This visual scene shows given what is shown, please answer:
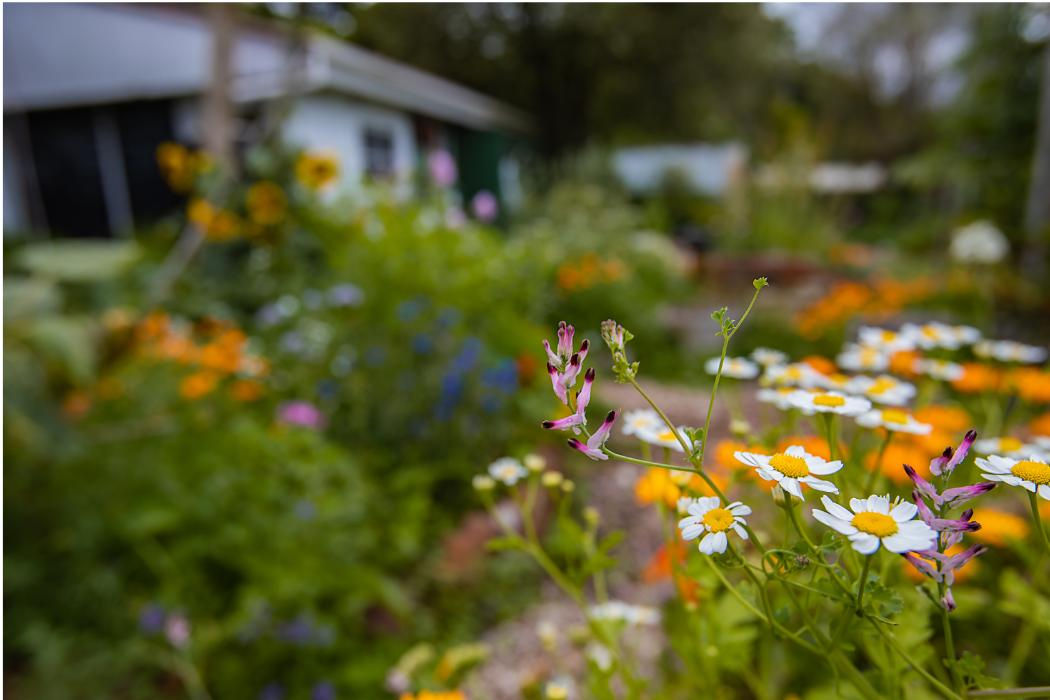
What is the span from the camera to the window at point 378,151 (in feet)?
25.5

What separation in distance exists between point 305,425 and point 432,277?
0.82 metres

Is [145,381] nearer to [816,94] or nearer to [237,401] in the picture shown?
[237,401]

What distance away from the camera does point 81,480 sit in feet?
5.42

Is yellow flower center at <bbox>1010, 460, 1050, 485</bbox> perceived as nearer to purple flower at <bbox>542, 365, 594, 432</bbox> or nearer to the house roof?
purple flower at <bbox>542, 365, 594, 432</bbox>

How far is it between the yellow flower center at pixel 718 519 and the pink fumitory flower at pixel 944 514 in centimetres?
9

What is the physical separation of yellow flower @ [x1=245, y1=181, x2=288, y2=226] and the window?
4.02 m

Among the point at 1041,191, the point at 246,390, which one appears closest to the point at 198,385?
the point at 246,390

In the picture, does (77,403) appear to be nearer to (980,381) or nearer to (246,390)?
(246,390)

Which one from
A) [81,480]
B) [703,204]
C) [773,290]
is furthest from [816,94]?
[81,480]

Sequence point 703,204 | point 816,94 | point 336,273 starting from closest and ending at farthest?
point 336,273 < point 703,204 < point 816,94

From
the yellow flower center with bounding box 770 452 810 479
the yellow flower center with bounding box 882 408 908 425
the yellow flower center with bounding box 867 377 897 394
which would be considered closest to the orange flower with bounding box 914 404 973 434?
the yellow flower center with bounding box 867 377 897 394

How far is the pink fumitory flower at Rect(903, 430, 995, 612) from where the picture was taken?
1.06 ft

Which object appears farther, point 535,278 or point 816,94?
point 816,94

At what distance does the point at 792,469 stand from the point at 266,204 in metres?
3.81
